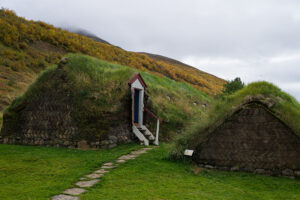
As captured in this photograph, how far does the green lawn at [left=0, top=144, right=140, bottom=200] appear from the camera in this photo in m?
5.43

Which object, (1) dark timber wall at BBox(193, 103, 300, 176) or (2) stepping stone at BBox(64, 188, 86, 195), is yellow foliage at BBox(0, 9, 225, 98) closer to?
(1) dark timber wall at BBox(193, 103, 300, 176)

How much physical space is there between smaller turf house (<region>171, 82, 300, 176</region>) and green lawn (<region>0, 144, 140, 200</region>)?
9.95 ft

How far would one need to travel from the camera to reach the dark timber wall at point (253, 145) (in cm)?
755

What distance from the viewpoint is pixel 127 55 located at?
37688 mm

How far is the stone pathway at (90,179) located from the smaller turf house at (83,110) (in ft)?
8.20

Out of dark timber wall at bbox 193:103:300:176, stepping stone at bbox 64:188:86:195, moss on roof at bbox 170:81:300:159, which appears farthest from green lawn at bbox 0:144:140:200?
dark timber wall at bbox 193:103:300:176

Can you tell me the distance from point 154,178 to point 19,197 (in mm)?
3374

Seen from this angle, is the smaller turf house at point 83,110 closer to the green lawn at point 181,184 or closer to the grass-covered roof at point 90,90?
the grass-covered roof at point 90,90

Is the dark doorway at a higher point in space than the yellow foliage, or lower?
lower

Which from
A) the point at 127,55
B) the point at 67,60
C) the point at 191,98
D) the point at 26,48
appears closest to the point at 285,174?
the point at 67,60

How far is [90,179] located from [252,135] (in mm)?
4924

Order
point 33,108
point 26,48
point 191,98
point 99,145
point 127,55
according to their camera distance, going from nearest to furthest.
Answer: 1. point 99,145
2. point 33,108
3. point 191,98
4. point 26,48
5. point 127,55

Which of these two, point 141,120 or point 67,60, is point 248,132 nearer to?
point 141,120

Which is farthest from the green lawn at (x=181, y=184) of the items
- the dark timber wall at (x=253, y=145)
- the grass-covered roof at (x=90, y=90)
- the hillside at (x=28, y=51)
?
the hillside at (x=28, y=51)
